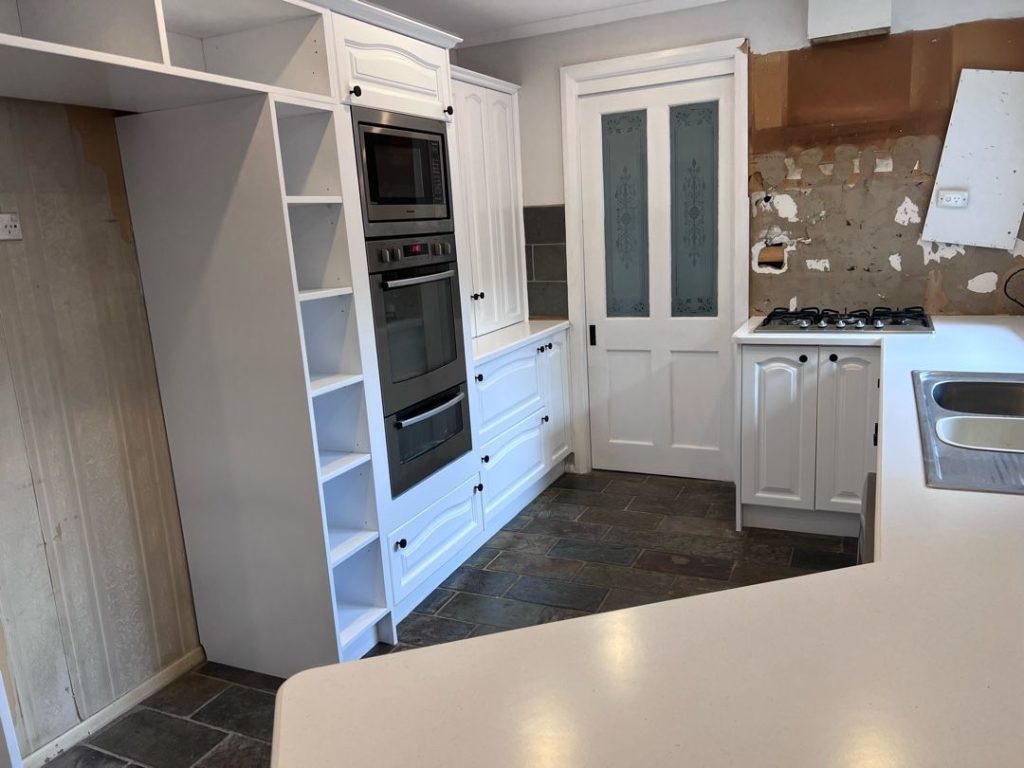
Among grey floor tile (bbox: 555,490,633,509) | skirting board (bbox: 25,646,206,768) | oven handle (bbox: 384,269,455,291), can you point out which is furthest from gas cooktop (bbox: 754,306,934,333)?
skirting board (bbox: 25,646,206,768)

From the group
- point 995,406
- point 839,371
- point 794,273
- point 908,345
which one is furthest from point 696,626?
point 794,273

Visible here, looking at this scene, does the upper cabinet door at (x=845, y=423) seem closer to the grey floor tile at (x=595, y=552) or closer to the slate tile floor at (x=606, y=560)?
the slate tile floor at (x=606, y=560)

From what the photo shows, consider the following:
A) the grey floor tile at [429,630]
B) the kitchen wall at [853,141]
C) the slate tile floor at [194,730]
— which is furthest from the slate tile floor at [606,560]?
the kitchen wall at [853,141]

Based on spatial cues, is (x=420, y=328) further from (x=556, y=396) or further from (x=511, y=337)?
(x=556, y=396)

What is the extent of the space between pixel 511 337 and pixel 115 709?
2.21m

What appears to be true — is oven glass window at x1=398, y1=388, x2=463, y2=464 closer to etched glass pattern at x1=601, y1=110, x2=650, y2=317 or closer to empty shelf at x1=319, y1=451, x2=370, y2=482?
empty shelf at x1=319, y1=451, x2=370, y2=482

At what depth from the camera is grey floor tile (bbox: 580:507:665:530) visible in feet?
11.6

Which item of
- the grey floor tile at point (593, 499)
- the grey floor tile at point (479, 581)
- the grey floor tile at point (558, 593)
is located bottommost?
the grey floor tile at point (479, 581)

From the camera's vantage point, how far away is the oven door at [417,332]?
2.57 meters

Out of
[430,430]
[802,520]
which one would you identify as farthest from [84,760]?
[802,520]

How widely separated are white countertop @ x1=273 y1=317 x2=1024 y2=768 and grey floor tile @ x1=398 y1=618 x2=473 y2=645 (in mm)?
1806

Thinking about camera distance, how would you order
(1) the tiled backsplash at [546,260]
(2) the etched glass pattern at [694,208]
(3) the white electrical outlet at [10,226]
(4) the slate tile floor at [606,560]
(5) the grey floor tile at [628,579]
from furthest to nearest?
(1) the tiled backsplash at [546,260]
(2) the etched glass pattern at [694,208]
(5) the grey floor tile at [628,579]
(4) the slate tile floor at [606,560]
(3) the white electrical outlet at [10,226]

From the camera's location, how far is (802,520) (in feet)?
11.1

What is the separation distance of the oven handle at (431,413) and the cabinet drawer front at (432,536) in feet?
1.19
